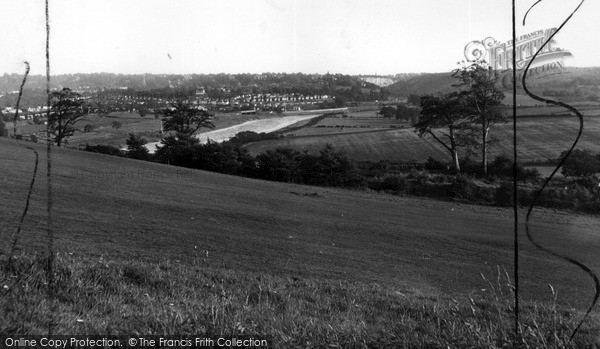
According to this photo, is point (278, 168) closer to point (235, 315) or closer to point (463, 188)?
point (463, 188)

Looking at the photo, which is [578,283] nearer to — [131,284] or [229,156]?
[131,284]

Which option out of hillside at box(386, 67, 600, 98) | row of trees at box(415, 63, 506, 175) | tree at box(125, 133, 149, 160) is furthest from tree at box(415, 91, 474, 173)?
tree at box(125, 133, 149, 160)

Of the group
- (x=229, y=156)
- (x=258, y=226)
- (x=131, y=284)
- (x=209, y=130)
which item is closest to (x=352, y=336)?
(x=131, y=284)

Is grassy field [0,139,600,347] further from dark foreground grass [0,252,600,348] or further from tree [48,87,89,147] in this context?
tree [48,87,89,147]

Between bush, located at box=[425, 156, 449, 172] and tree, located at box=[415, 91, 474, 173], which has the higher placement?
tree, located at box=[415, 91, 474, 173]

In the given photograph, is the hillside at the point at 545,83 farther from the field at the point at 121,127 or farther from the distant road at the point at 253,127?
the field at the point at 121,127

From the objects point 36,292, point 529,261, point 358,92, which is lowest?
point 529,261
